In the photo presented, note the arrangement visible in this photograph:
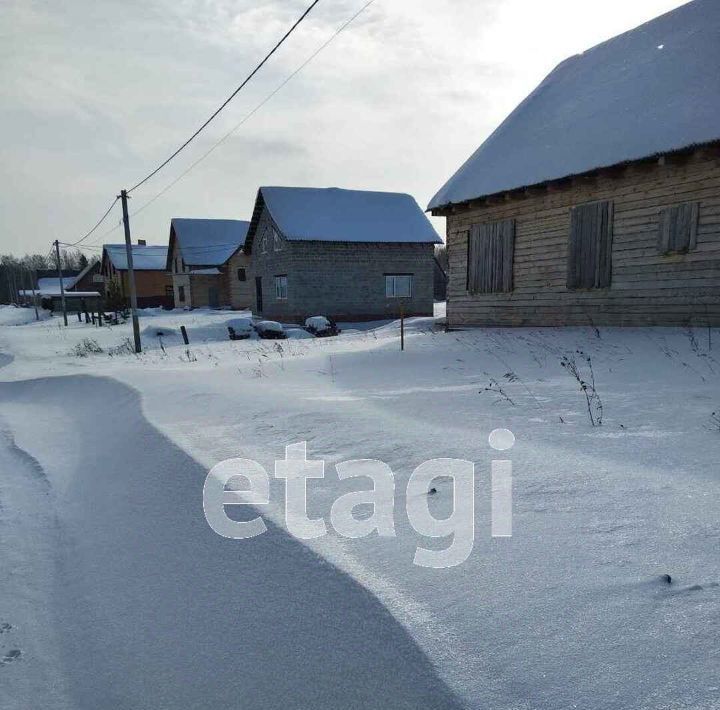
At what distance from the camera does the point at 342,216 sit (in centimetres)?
2481

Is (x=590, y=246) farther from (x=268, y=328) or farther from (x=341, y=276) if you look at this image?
(x=341, y=276)

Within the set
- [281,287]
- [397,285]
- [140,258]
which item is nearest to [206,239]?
[140,258]

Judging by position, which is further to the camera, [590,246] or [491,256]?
[491,256]

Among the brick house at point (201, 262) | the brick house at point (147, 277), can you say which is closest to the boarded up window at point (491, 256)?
the brick house at point (201, 262)

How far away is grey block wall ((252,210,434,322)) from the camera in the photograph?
22953 mm

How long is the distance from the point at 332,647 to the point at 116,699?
876mm

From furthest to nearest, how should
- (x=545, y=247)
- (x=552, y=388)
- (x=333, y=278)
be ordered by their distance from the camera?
(x=333, y=278), (x=545, y=247), (x=552, y=388)

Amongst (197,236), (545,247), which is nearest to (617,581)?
(545,247)

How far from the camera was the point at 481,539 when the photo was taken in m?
2.27

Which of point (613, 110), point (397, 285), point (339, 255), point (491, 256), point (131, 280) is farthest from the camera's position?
point (397, 285)

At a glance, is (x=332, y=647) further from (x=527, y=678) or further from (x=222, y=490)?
(x=222, y=490)

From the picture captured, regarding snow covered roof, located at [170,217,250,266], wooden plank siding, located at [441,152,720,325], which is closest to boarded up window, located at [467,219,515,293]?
wooden plank siding, located at [441,152,720,325]

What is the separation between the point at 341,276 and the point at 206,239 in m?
19.1

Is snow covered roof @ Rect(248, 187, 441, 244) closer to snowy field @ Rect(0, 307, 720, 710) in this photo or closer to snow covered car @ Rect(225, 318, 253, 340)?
snow covered car @ Rect(225, 318, 253, 340)
